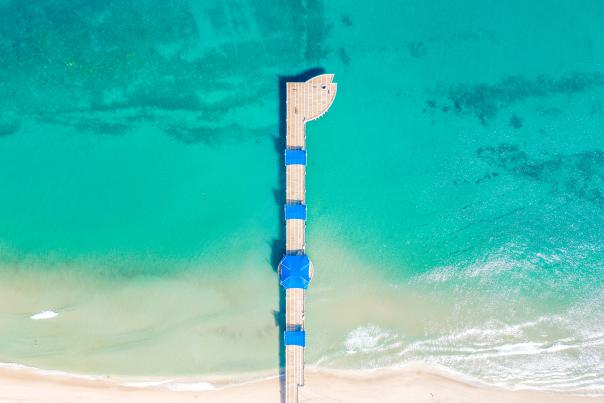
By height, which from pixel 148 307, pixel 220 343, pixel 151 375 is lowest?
pixel 151 375

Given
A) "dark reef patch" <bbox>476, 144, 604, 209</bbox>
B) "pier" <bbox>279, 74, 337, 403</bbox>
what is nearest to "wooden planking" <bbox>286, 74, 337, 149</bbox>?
"pier" <bbox>279, 74, 337, 403</bbox>

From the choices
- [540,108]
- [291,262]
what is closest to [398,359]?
[291,262]

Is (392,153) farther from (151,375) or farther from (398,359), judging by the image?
(151,375)

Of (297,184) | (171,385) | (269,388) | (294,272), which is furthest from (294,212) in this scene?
(171,385)

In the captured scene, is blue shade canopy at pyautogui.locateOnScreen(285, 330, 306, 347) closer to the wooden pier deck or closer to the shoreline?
the wooden pier deck

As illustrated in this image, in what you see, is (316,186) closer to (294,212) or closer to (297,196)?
(297,196)
